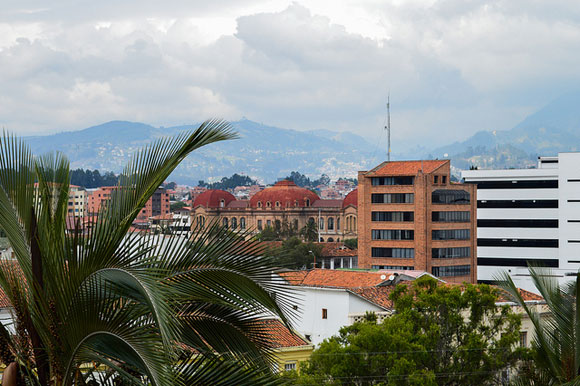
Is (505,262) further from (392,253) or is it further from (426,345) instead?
(426,345)

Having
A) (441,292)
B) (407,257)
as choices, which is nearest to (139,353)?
(441,292)

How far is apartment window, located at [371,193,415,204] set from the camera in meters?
91.1

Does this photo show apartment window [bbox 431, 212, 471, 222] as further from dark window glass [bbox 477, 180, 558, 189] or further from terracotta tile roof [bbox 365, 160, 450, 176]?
dark window glass [bbox 477, 180, 558, 189]

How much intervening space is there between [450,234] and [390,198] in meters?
7.68

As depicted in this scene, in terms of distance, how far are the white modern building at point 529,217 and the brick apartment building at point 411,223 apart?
11387mm

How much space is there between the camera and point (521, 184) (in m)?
103

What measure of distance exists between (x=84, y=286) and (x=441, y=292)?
67.3ft

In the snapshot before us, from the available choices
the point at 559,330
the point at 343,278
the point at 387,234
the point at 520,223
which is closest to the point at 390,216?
the point at 387,234

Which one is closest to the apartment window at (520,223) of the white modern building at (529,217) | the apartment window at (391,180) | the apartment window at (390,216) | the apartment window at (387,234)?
the white modern building at (529,217)

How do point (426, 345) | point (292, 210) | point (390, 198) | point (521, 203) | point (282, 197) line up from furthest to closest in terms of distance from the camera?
1. point (282, 197)
2. point (292, 210)
3. point (521, 203)
4. point (390, 198)
5. point (426, 345)

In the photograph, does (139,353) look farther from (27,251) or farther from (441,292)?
(441,292)

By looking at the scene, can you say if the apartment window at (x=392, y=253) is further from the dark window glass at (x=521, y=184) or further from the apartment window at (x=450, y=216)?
the dark window glass at (x=521, y=184)

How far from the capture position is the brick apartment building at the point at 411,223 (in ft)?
297

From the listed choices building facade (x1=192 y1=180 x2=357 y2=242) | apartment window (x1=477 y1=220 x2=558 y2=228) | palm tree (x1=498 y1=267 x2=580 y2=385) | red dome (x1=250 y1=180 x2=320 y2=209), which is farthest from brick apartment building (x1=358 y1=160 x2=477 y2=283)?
red dome (x1=250 y1=180 x2=320 y2=209)
